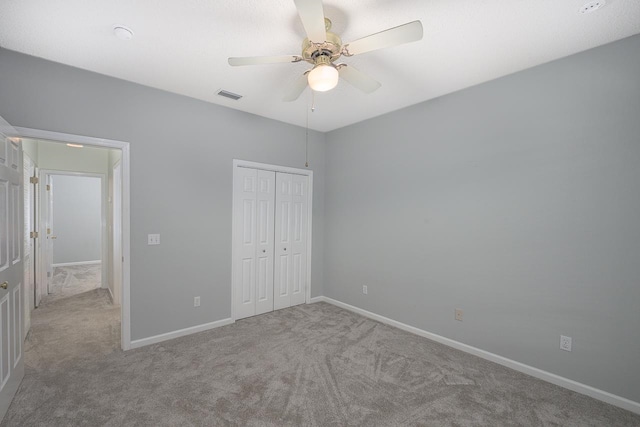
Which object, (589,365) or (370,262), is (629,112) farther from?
(370,262)

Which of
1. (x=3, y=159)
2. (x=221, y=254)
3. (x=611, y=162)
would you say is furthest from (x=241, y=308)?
(x=611, y=162)

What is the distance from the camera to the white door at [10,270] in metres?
1.96

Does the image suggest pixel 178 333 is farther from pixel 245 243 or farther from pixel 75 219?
pixel 75 219

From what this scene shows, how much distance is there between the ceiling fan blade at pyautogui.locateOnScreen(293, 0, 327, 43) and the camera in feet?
4.64

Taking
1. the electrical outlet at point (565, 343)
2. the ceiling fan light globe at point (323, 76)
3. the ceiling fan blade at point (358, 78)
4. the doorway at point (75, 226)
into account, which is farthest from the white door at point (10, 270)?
the doorway at point (75, 226)

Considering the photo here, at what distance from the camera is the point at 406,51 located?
2332mm

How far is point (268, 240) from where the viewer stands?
4.07 meters

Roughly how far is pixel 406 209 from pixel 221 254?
2357 millimetres

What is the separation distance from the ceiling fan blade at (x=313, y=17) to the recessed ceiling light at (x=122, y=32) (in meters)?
1.40

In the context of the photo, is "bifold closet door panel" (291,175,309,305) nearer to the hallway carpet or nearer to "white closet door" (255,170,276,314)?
"white closet door" (255,170,276,314)

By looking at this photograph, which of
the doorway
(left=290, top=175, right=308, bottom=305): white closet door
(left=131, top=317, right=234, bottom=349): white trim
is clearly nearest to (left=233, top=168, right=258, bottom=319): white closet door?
(left=131, top=317, right=234, bottom=349): white trim

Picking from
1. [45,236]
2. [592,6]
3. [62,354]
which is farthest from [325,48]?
[45,236]

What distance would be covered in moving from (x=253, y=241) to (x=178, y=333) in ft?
4.48

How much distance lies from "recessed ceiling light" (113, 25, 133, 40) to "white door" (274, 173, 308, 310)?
2.30m
